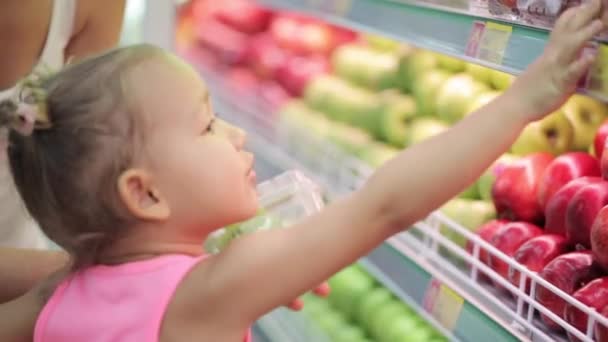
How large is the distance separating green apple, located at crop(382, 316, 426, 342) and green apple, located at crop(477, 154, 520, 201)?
0.28 meters

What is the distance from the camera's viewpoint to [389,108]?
6.57 ft

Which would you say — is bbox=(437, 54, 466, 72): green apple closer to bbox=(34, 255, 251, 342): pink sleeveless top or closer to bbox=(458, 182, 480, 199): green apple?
bbox=(458, 182, 480, 199): green apple

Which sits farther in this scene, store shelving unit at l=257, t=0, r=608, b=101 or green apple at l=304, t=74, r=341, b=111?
green apple at l=304, t=74, r=341, b=111

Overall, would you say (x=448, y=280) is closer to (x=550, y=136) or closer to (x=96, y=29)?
(x=550, y=136)

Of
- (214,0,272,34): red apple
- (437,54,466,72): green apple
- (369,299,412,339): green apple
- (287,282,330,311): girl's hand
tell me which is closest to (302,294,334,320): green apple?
(369,299,412,339): green apple

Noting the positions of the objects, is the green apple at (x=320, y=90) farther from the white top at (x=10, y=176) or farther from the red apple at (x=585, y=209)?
the red apple at (x=585, y=209)

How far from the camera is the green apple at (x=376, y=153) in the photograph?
6.33 feet

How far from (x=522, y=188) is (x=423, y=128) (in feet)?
1.60

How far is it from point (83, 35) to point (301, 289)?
→ 2.90 feet

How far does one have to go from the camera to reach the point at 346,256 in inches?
40.1

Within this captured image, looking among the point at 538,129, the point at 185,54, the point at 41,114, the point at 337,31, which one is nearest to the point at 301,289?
the point at 41,114

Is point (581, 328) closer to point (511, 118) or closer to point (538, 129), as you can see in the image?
point (511, 118)

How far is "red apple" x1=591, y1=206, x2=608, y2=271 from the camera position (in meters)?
1.11

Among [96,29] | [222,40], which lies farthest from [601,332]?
[222,40]
